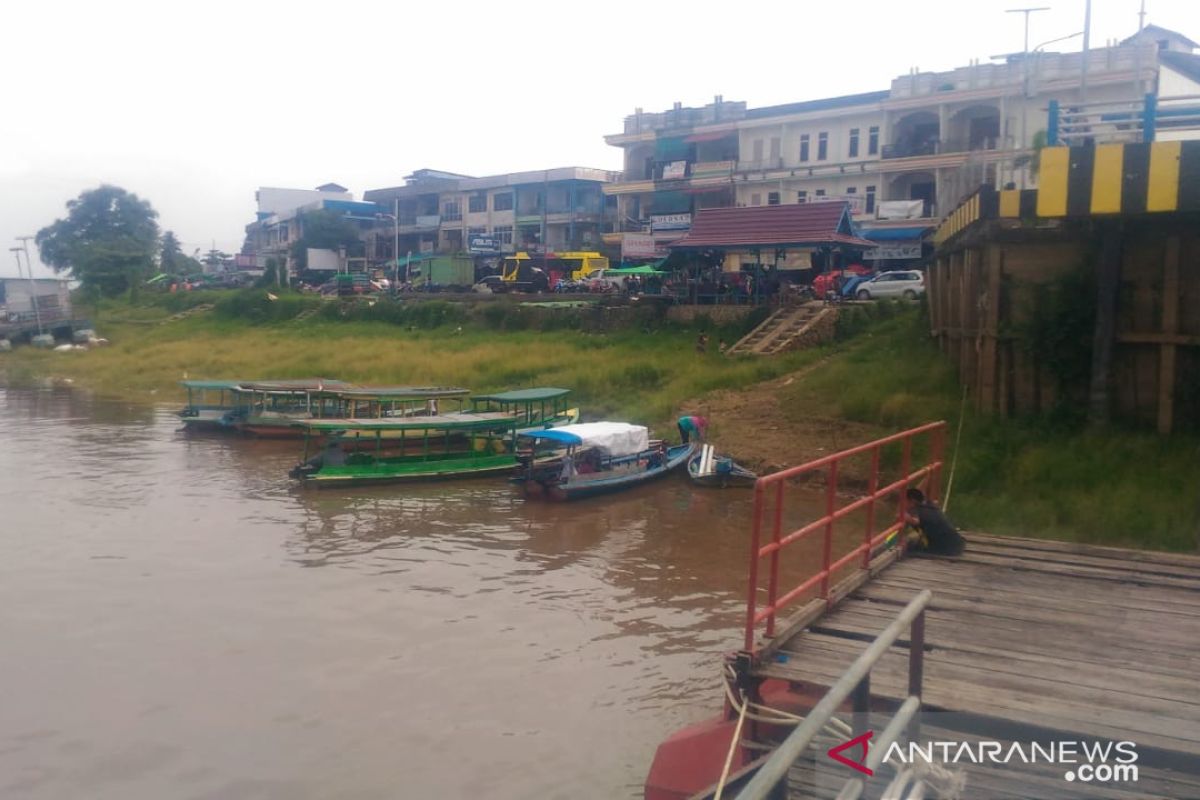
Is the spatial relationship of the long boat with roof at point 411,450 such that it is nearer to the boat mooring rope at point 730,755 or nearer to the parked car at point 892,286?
the parked car at point 892,286

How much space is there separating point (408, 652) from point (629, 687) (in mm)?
2391

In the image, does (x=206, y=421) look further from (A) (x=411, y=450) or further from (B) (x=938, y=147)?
(B) (x=938, y=147)

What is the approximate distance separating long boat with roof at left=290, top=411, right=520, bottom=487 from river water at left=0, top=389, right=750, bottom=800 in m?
0.55

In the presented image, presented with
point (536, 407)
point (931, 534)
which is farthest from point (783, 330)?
point (931, 534)

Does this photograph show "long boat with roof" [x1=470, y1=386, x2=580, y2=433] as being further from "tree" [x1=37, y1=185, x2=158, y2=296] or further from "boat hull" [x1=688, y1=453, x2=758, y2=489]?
"tree" [x1=37, y1=185, x2=158, y2=296]

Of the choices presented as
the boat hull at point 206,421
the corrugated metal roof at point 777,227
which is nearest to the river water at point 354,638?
the boat hull at point 206,421

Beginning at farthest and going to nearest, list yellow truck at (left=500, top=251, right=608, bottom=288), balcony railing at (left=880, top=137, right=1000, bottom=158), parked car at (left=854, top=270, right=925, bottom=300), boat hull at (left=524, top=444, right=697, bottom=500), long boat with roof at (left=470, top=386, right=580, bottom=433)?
yellow truck at (left=500, top=251, right=608, bottom=288) → balcony railing at (left=880, top=137, right=1000, bottom=158) → parked car at (left=854, top=270, right=925, bottom=300) → long boat with roof at (left=470, top=386, right=580, bottom=433) → boat hull at (left=524, top=444, right=697, bottom=500)

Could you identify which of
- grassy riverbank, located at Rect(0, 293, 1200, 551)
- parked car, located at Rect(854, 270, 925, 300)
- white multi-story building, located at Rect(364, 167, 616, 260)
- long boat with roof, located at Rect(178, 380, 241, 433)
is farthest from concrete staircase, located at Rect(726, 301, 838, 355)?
white multi-story building, located at Rect(364, 167, 616, 260)

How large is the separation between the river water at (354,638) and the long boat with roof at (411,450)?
1.79 ft

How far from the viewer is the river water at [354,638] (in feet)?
25.6

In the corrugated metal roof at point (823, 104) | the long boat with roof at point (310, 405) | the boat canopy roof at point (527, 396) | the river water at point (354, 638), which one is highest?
the corrugated metal roof at point (823, 104)

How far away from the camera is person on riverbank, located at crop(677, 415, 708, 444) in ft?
65.2

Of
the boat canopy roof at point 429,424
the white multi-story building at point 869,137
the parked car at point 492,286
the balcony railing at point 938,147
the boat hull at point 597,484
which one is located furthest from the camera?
the parked car at point 492,286

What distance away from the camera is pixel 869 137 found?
40094mm
